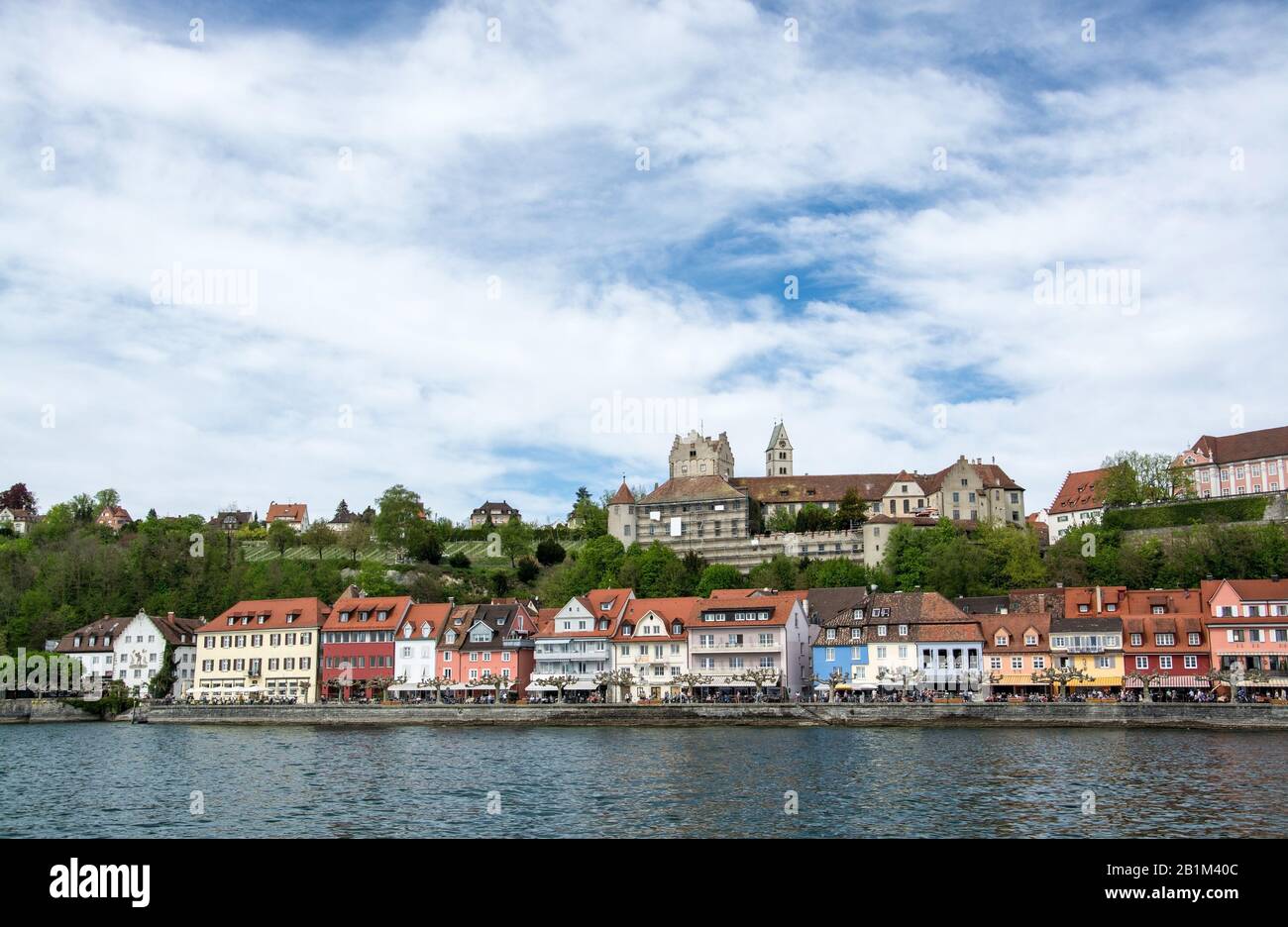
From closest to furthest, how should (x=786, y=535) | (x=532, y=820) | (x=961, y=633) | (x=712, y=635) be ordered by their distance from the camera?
(x=532, y=820), (x=961, y=633), (x=712, y=635), (x=786, y=535)

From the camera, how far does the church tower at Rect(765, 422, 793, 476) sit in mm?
161875

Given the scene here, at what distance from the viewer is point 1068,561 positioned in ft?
317

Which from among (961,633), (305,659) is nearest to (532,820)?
(961,633)

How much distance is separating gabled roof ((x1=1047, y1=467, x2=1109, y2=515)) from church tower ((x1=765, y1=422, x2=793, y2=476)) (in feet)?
140

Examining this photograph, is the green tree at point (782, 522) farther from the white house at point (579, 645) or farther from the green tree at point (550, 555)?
the white house at point (579, 645)

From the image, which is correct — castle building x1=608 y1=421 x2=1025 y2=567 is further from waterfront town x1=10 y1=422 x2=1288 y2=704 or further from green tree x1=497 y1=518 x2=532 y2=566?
green tree x1=497 y1=518 x2=532 y2=566

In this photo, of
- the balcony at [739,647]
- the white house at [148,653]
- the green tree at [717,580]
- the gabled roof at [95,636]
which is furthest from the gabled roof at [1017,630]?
the gabled roof at [95,636]

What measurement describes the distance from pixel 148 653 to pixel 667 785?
7587 centimetres

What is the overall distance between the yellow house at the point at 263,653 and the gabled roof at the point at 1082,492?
7800 cm

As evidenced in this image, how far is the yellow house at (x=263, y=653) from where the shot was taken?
9338cm
